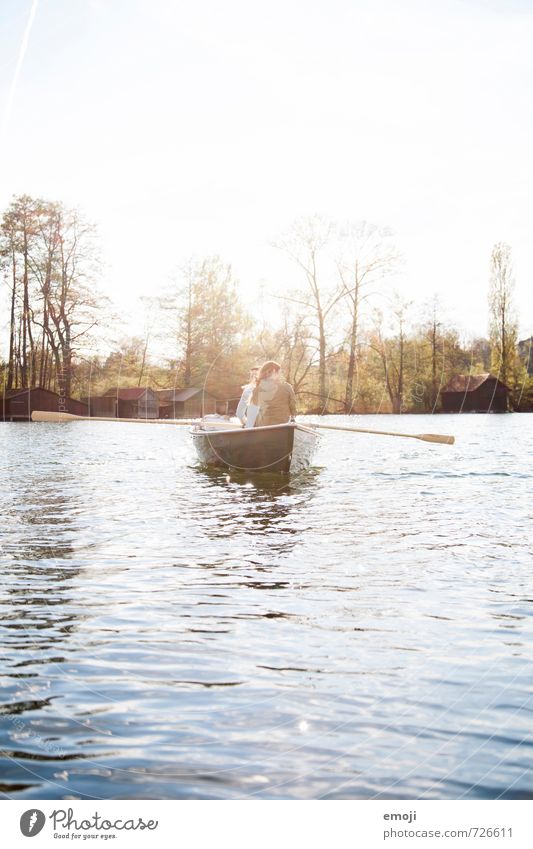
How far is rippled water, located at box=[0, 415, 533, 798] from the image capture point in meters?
2.73

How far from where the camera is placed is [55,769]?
107 inches

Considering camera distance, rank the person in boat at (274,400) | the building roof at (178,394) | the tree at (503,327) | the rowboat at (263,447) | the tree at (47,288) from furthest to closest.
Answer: the building roof at (178,394) < the tree at (47,288) < the tree at (503,327) < the person in boat at (274,400) < the rowboat at (263,447)

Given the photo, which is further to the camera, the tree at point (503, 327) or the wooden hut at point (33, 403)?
the wooden hut at point (33, 403)

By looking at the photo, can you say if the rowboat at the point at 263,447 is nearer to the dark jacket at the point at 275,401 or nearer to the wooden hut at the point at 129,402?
the dark jacket at the point at 275,401

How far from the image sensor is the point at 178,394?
24266 mm

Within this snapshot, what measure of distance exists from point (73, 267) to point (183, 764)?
967 inches

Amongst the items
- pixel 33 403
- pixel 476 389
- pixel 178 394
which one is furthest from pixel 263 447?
pixel 476 389

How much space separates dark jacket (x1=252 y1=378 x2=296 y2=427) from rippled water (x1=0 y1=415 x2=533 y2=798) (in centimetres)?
358

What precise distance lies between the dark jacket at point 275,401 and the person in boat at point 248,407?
192mm

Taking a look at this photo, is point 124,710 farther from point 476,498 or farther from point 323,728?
point 476,498

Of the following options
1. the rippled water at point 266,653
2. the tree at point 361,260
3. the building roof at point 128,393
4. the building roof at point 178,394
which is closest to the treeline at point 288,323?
the tree at point 361,260

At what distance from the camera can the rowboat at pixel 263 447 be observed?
12410 mm

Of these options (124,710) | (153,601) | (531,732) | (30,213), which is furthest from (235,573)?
(30,213)

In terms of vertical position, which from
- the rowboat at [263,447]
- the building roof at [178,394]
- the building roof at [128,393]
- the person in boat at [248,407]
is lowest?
the rowboat at [263,447]
